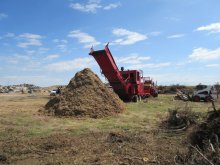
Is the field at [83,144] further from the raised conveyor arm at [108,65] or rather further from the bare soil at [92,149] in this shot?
the raised conveyor arm at [108,65]

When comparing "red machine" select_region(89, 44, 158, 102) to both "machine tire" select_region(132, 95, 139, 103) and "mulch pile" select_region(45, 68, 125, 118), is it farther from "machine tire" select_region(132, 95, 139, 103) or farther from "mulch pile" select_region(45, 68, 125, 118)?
"mulch pile" select_region(45, 68, 125, 118)

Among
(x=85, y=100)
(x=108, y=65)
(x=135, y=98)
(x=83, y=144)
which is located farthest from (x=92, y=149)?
(x=135, y=98)

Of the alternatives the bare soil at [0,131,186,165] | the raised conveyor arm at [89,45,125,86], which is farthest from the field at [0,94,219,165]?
the raised conveyor arm at [89,45,125,86]

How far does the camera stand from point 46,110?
17.7 metres

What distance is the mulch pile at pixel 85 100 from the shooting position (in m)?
16.9

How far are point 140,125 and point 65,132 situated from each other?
11.1 feet

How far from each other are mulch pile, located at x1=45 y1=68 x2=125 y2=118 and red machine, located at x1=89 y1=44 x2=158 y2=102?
158 inches

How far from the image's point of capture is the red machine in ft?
79.6

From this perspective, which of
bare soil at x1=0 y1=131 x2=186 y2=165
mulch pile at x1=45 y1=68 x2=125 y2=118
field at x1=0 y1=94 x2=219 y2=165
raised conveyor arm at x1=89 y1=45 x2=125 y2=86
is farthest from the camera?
raised conveyor arm at x1=89 y1=45 x2=125 y2=86

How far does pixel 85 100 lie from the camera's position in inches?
698

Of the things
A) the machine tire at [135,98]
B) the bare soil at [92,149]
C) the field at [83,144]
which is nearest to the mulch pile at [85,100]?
the field at [83,144]

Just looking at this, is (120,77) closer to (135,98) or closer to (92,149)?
(135,98)

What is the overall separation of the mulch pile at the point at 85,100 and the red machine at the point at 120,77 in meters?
4.00

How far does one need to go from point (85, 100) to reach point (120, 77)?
27.0ft
